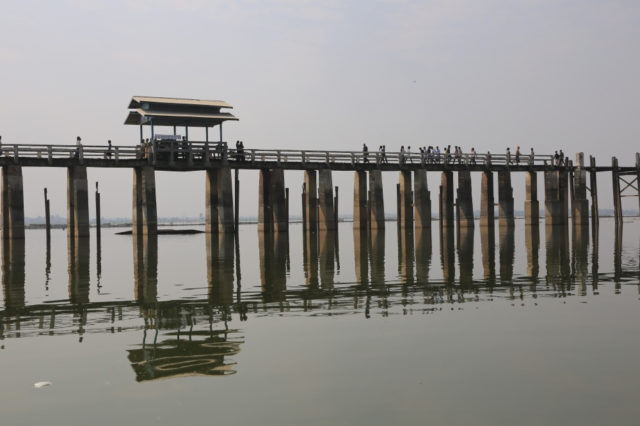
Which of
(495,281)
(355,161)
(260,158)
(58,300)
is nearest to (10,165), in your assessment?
(260,158)

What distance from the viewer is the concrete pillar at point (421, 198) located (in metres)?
41.8

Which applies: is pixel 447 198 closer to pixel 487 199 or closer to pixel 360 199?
pixel 487 199

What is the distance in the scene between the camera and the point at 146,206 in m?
34.2

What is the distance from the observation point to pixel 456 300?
472 inches

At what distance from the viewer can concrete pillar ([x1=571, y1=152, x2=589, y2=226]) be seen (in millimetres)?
48312

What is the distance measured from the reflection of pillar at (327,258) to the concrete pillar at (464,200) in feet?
31.8

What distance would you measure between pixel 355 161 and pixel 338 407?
114 ft

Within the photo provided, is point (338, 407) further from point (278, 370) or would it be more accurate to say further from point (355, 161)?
point (355, 161)

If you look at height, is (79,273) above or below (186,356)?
above

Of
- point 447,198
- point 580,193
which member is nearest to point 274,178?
point 447,198

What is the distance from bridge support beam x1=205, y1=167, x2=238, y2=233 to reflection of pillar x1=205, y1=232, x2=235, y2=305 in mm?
1436

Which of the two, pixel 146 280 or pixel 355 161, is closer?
pixel 146 280

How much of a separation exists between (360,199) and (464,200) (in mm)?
7331

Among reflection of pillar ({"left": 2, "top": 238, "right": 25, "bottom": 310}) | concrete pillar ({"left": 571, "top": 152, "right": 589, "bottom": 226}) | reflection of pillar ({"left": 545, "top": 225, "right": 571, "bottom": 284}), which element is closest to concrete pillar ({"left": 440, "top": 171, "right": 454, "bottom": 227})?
concrete pillar ({"left": 571, "top": 152, "right": 589, "bottom": 226})
